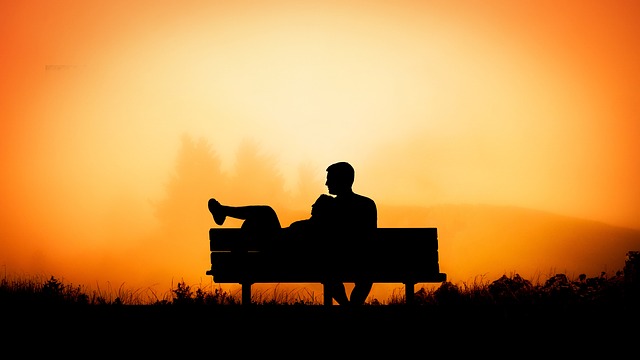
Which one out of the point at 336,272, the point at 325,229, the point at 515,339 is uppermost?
the point at 325,229

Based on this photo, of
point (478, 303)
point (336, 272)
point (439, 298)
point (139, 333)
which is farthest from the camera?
point (439, 298)

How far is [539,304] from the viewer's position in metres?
7.93

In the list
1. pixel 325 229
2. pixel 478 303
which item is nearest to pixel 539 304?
pixel 478 303

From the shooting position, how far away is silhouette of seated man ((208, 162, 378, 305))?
24.3 ft

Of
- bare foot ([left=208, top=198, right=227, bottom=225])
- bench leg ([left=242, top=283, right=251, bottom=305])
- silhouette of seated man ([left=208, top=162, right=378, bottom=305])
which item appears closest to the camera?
silhouette of seated man ([left=208, top=162, right=378, bottom=305])

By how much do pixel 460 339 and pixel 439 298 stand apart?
10.4ft

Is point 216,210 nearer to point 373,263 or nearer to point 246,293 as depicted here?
point 246,293

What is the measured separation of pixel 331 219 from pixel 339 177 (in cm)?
47

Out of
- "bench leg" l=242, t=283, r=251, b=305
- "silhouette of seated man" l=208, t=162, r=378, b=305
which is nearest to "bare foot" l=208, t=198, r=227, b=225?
"silhouette of seated man" l=208, t=162, r=378, b=305

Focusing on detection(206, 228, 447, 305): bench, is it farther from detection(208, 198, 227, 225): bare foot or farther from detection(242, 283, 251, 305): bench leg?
detection(208, 198, 227, 225): bare foot

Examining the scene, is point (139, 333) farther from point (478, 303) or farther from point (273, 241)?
point (478, 303)

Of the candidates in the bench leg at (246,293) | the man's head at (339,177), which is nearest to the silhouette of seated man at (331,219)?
the man's head at (339,177)

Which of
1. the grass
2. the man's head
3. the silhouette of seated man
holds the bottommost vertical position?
the grass

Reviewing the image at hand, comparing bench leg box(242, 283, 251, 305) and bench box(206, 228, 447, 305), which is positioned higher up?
bench box(206, 228, 447, 305)
